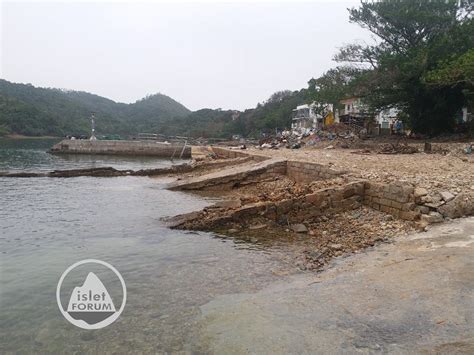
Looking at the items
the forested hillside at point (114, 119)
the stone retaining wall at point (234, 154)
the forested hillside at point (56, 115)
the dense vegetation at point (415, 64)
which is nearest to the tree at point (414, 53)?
the dense vegetation at point (415, 64)

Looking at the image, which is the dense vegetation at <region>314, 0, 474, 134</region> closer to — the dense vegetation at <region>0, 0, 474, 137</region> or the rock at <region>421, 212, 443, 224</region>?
the dense vegetation at <region>0, 0, 474, 137</region>

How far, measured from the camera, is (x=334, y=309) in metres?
4.37

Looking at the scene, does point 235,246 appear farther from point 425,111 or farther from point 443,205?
point 425,111

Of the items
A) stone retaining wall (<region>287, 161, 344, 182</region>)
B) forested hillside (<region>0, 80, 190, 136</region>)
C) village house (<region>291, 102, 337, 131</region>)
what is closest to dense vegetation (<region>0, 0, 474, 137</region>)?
stone retaining wall (<region>287, 161, 344, 182</region>)

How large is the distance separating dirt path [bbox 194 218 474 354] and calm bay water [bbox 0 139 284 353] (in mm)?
458

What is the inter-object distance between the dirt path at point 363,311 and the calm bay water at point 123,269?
458mm

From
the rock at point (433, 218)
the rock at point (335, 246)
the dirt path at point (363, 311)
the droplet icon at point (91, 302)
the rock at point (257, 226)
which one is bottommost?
the droplet icon at point (91, 302)

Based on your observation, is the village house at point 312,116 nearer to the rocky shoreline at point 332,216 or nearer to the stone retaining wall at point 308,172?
the stone retaining wall at point 308,172

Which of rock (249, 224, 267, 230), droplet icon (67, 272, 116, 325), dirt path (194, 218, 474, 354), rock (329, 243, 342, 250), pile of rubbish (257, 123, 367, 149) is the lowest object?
droplet icon (67, 272, 116, 325)

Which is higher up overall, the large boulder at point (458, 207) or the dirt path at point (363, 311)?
the large boulder at point (458, 207)

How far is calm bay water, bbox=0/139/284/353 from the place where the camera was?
4.29 m

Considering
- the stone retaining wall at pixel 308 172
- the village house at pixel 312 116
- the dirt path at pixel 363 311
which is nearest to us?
the dirt path at pixel 363 311

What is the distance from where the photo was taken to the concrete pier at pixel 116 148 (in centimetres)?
4616

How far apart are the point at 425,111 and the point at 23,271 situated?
79.9ft
